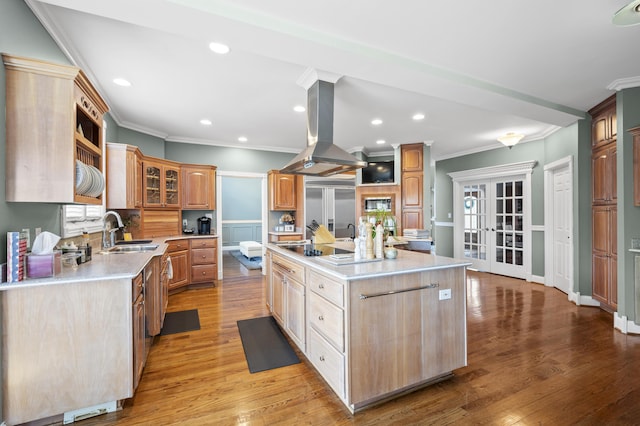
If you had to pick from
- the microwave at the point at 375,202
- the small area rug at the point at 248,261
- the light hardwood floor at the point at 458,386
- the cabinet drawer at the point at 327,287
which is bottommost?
the light hardwood floor at the point at 458,386

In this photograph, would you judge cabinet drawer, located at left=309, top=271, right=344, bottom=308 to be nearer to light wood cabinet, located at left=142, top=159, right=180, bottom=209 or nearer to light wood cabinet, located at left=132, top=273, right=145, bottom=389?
light wood cabinet, located at left=132, top=273, right=145, bottom=389

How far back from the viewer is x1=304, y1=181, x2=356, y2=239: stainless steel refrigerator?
8.23 metres

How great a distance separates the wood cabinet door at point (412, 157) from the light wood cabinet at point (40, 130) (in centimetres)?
506

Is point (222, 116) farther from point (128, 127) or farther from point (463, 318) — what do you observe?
point (463, 318)

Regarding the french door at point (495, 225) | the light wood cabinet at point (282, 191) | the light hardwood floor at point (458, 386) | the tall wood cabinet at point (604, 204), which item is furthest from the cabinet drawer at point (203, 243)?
the tall wood cabinet at point (604, 204)

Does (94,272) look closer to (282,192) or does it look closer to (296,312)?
(296,312)

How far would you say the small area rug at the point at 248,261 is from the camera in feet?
22.4

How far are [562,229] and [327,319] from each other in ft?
15.7

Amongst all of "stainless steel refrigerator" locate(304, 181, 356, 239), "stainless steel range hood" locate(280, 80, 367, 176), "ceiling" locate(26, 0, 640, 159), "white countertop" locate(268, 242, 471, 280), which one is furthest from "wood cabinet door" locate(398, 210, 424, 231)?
"white countertop" locate(268, 242, 471, 280)

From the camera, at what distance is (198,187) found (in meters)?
5.28

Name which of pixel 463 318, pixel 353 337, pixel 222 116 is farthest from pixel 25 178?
pixel 463 318

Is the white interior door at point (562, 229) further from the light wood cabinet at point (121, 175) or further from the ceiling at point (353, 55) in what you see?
the light wood cabinet at point (121, 175)

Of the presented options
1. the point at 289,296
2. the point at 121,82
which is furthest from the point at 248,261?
the point at 121,82

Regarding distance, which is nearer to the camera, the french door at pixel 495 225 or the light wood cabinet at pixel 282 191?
the french door at pixel 495 225
